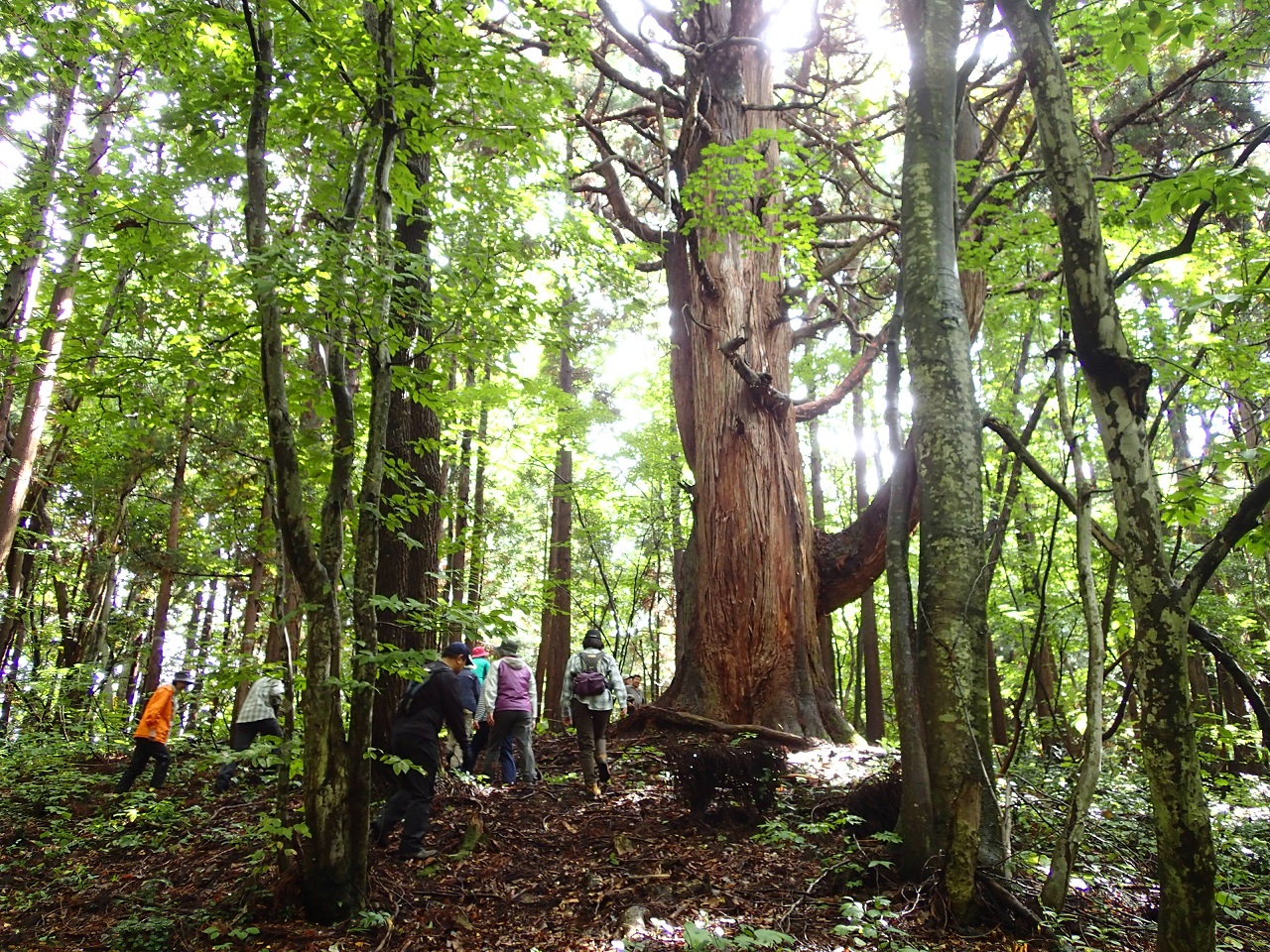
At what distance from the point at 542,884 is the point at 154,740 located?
504 centimetres

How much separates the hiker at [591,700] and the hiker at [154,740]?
4053 mm

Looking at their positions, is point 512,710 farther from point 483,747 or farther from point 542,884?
point 542,884

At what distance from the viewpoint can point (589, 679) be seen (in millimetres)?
7234

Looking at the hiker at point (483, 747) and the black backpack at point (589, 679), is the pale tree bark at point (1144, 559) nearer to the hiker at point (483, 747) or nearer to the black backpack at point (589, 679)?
the black backpack at point (589, 679)

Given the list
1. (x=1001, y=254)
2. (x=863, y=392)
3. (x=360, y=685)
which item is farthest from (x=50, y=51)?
(x=863, y=392)

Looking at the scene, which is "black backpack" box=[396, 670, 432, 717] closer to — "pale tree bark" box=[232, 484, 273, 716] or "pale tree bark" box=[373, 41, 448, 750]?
"pale tree bark" box=[373, 41, 448, 750]

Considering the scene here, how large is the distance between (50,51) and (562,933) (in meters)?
8.72

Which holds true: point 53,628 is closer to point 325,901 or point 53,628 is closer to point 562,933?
point 325,901

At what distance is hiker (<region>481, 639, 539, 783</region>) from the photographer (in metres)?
7.36

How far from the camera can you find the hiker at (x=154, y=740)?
7.26m

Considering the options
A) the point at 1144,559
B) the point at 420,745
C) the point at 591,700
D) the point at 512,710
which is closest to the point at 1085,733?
the point at 1144,559

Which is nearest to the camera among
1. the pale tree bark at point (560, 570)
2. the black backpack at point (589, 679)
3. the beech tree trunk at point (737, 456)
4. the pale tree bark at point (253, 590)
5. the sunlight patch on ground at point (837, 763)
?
the sunlight patch on ground at point (837, 763)

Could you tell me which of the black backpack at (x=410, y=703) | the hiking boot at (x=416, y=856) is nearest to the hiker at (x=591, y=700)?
the hiking boot at (x=416, y=856)

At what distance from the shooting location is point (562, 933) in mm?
4020
